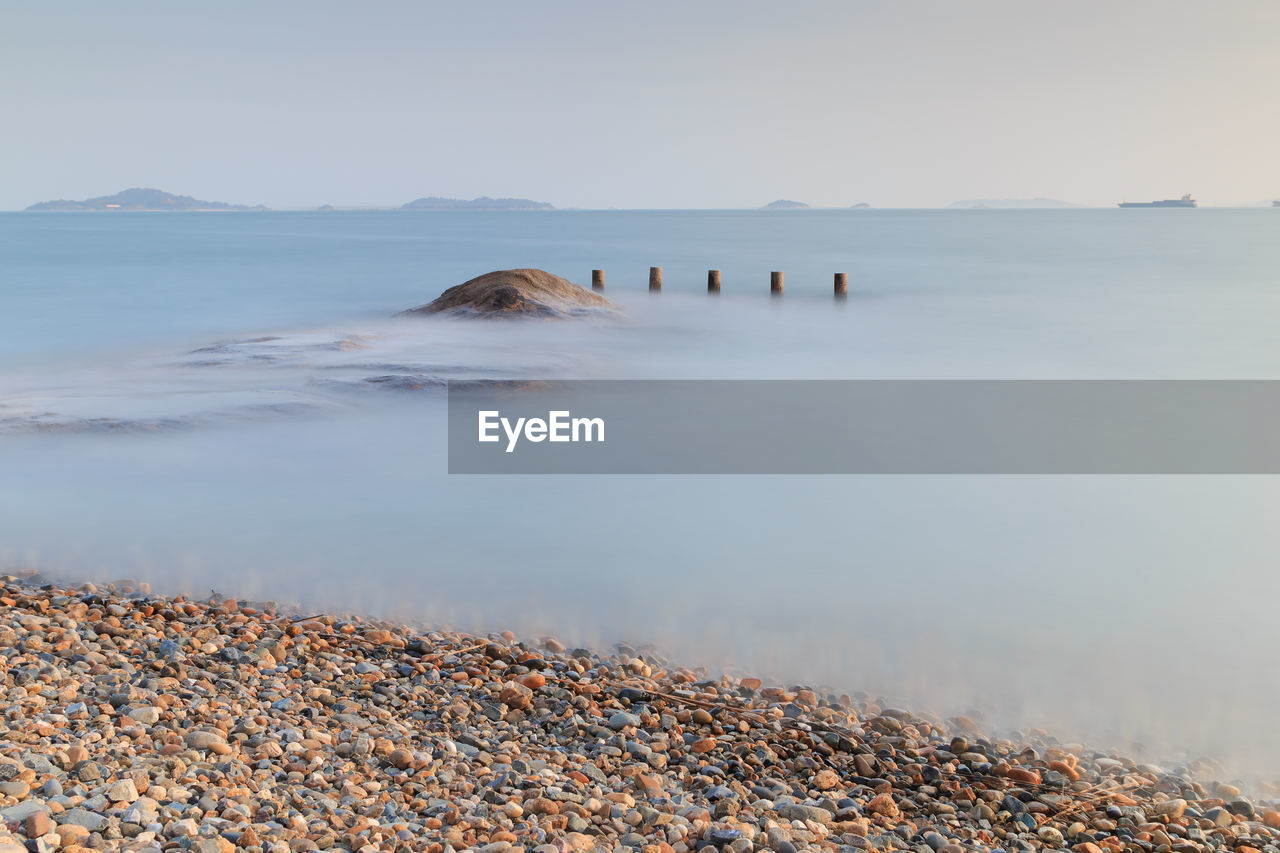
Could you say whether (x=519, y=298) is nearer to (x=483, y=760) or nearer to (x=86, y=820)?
(x=483, y=760)

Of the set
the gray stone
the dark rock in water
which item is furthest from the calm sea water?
the gray stone

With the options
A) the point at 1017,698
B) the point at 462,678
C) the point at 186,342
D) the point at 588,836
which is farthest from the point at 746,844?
the point at 186,342

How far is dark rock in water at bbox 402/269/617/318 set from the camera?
18281mm

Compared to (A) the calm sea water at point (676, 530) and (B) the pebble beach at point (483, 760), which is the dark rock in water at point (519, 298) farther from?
(B) the pebble beach at point (483, 760)

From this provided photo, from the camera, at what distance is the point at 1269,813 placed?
4289mm

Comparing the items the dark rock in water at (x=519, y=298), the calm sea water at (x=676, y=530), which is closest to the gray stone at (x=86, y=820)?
the calm sea water at (x=676, y=530)

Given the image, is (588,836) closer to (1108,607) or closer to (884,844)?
(884,844)

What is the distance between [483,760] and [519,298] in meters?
14.8

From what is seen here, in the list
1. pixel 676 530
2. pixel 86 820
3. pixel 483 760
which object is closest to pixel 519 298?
pixel 676 530

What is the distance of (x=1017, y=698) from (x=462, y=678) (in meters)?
2.89

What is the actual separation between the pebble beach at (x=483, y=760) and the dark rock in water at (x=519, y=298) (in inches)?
509

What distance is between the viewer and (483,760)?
4180 mm

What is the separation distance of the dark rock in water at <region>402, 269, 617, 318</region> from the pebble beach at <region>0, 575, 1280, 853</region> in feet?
42.4

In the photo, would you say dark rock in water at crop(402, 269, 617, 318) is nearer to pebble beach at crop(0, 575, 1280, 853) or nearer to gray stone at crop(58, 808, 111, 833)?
pebble beach at crop(0, 575, 1280, 853)
